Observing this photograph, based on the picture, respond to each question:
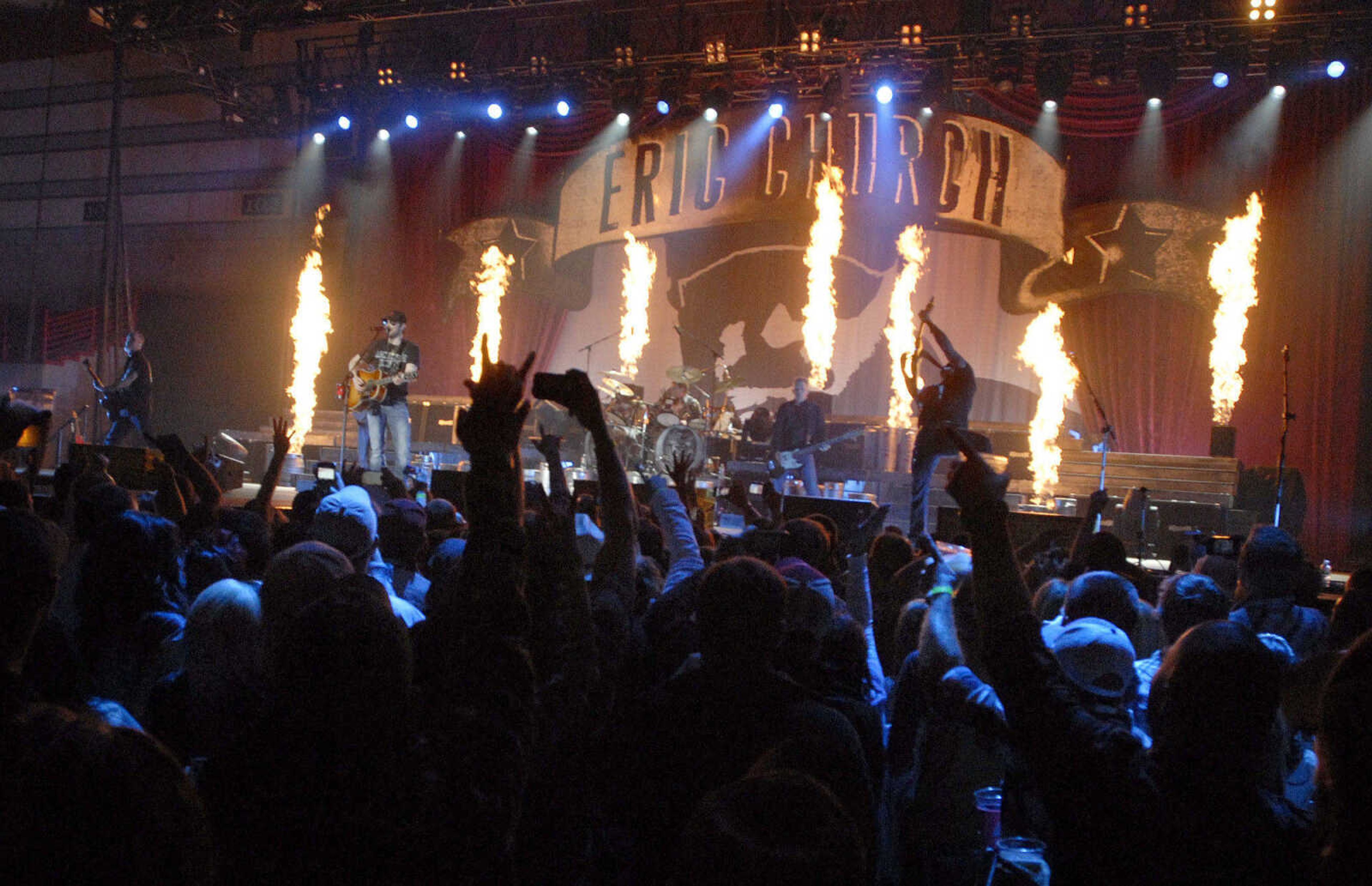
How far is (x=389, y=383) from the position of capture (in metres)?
11.1

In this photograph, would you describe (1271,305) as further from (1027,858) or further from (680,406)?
(1027,858)

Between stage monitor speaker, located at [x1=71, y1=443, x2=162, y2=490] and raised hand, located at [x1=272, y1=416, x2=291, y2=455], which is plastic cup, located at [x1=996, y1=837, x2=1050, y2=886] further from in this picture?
stage monitor speaker, located at [x1=71, y1=443, x2=162, y2=490]

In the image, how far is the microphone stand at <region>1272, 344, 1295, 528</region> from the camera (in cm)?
802

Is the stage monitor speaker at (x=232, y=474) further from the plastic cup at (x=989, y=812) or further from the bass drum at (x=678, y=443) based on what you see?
the plastic cup at (x=989, y=812)

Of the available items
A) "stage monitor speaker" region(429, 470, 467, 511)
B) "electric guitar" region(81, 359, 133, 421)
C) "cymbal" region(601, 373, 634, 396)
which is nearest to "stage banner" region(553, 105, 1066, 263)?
"cymbal" region(601, 373, 634, 396)

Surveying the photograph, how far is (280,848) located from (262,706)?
201 mm

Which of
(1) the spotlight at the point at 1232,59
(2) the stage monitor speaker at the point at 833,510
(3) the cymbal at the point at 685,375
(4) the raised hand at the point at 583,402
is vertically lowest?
(2) the stage monitor speaker at the point at 833,510

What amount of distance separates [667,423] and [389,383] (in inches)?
141

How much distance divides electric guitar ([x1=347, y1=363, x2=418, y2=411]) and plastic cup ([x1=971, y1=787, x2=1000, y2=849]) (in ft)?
31.3

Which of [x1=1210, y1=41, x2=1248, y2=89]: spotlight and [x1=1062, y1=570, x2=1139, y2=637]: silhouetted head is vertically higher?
[x1=1210, y1=41, x2=1248, y2=89]: spotlight

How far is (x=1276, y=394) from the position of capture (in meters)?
12.0

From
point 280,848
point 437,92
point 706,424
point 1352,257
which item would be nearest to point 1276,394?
point 1352,257

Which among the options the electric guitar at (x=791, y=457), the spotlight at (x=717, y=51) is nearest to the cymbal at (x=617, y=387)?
the electric guitar at (x=791, y=457)

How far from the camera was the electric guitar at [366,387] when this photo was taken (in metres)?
11.2
